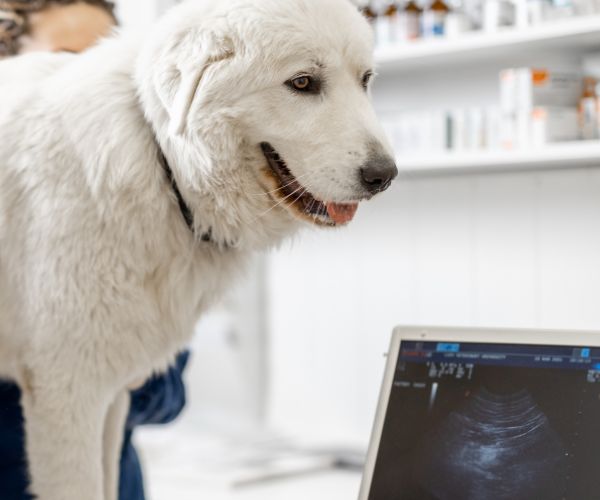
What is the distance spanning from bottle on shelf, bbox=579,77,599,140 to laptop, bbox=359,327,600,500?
61.4 inches

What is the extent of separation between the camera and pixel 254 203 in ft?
3.23

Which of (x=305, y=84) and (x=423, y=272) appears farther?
(x=423, y=272)

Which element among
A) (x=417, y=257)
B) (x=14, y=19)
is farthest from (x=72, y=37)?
(x=417, y=257)

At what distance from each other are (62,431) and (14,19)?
68 centimetres

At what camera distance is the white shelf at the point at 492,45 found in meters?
2.17

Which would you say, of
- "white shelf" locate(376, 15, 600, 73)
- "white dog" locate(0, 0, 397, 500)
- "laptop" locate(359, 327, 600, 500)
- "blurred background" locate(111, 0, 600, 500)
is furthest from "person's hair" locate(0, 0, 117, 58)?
"white shelf" locate(376, 15, 600, 73)

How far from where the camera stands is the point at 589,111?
2207 mm

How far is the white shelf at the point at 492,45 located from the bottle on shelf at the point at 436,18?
0.04 metres

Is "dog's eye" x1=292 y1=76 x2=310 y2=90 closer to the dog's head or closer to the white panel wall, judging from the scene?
the dog's head

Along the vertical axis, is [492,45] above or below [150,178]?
above

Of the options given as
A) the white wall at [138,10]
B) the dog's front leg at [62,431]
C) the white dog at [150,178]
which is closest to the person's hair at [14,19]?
the white dog at [150,178]

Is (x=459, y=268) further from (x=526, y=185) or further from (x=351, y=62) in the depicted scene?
(x=351, y=62)

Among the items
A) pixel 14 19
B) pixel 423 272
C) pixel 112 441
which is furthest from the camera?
pixel 423 272

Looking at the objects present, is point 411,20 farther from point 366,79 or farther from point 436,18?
point 366,79
